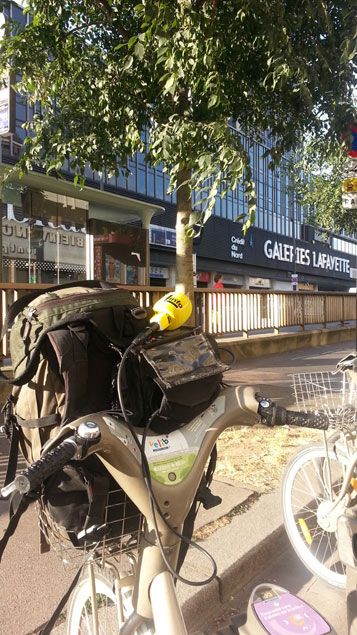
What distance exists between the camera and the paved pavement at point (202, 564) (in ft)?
7.41

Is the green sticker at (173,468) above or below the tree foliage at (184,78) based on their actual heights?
below

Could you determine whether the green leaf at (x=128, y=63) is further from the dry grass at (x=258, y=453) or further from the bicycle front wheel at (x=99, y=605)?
the bicycle front wheel at (x=99, y=605)

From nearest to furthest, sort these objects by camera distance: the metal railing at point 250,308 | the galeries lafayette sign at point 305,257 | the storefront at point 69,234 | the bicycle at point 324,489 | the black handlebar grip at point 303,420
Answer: the black handlebar grip at point 303,420
the bicycle at point 324,489
the metal railing at point 250,308
the storefront at point 69,234
the galeries lafayette sign at point 305,257

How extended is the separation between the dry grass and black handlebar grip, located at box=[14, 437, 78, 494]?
8.20 feet

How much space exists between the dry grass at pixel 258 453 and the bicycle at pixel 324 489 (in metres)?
0.48

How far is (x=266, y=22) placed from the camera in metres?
3.68

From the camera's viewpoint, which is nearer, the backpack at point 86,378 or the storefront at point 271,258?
the backpack at point 86,378

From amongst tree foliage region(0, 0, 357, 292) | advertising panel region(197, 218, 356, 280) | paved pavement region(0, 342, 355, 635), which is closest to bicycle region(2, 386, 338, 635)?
paved pavement region(0, 342, 355, 635)

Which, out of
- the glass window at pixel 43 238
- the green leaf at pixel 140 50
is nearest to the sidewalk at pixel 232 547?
the green leaf at pixel 140 50

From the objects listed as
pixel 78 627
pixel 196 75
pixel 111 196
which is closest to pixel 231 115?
pixel 196 75

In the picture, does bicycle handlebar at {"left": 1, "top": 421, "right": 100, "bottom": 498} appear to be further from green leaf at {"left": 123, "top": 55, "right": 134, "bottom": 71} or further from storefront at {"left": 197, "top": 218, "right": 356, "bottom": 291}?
storefront at {"left": 197, "top": 218, "right": 356, "bottom": 291}

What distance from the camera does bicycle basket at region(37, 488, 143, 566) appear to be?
4.80ft

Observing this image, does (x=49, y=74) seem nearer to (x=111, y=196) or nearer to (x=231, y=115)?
(x=231, y=115)

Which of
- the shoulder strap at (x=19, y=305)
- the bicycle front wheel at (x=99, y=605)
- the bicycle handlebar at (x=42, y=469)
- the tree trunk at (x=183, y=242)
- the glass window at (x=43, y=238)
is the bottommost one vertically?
the bicycle front wheel at (x=99, y=605)
